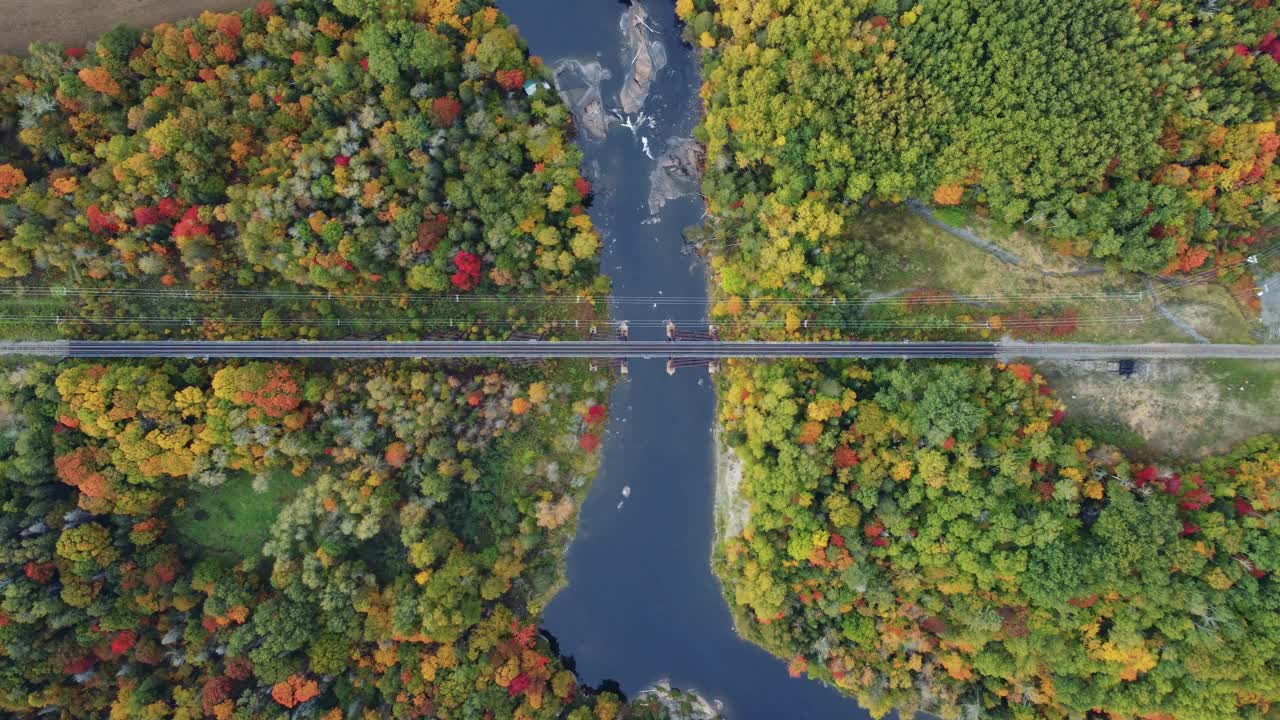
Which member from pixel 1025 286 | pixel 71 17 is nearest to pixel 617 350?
pixel 1025 286

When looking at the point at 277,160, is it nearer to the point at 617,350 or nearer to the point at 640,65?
the point at 617,350

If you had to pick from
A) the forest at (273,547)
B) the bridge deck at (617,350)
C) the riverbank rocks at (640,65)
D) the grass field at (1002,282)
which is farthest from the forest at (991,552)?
the riverbank rocks at (640,65)

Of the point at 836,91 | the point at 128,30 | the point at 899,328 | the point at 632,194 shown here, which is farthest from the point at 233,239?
the point at 899,328

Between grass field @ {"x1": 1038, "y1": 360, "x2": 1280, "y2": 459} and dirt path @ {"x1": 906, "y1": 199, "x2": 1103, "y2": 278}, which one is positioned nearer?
grass field @ {"x1": 1038, "y1": 360, "x2": 1280, "y2": 459}

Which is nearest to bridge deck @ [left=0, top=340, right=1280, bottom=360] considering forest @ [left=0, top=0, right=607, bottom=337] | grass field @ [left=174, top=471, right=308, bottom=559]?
forest @ [left=0, top=0, right=607, bottom=337]

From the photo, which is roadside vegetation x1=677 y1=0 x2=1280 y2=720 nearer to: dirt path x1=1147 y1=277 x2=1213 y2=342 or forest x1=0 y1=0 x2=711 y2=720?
dirt path x1=1147 y1=277 x2=1213 y2=342

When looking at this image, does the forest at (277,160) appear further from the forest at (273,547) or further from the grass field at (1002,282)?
the grass field at (1002,282)
